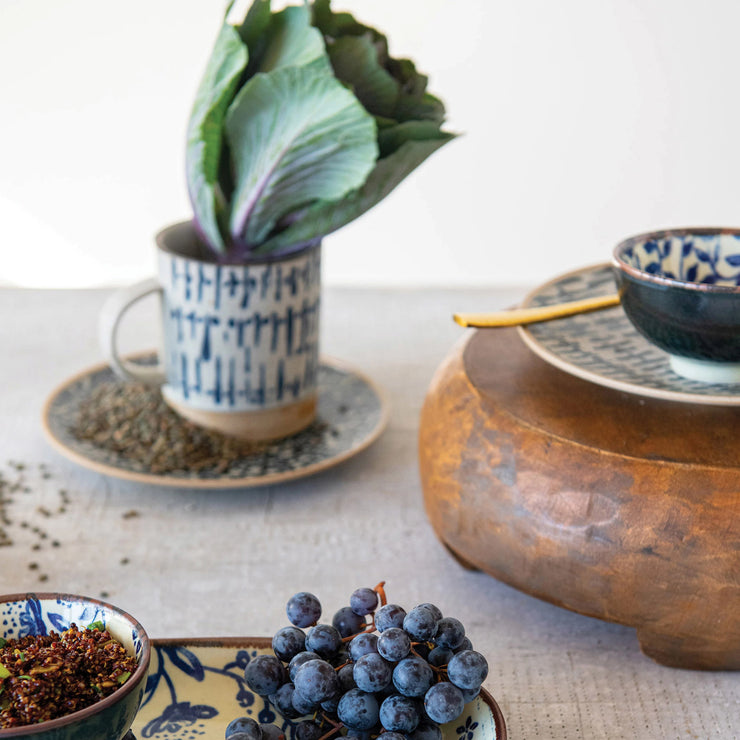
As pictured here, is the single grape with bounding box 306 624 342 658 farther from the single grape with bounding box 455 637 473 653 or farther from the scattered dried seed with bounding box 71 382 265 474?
the scattered dried seed with bounding box 71 382 265 474

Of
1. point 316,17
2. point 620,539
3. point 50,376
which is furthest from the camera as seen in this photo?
point 50,376

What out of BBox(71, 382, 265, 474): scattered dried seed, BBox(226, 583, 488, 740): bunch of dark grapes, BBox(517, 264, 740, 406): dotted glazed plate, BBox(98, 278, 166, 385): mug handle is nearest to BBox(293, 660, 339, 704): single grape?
BBox(226, 583, 488, 740): bunch of dark grapes

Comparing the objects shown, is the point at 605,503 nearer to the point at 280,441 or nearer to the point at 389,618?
the point at 389,618

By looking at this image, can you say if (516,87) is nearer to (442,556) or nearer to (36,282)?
(36,282)

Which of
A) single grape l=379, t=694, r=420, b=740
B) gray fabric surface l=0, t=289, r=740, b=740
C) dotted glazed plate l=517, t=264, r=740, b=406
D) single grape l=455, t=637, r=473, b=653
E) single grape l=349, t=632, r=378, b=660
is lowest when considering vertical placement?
gray fabric surface l=0, t=289, r=740, b=740

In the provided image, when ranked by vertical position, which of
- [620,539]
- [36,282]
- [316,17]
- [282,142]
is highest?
[316,17]

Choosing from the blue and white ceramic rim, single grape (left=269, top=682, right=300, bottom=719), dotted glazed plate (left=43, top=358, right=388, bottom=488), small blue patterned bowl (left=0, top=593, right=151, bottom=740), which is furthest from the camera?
dotted glazed plate (left=43, top=358, right=388, bottom=488)

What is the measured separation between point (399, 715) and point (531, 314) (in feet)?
1.17

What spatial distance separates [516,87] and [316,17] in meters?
1.71

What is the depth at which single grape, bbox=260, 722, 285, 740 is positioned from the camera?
1.73ft

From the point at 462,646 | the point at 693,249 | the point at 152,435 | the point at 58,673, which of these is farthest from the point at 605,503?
the point at 152,435

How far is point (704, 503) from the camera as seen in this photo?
1.97ft

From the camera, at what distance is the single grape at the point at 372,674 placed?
1.67ft

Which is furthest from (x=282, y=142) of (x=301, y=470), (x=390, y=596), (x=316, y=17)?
(x=390, y=596)
